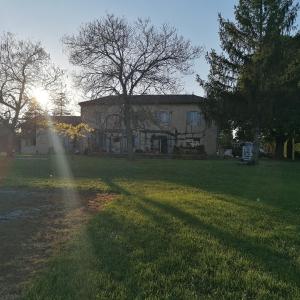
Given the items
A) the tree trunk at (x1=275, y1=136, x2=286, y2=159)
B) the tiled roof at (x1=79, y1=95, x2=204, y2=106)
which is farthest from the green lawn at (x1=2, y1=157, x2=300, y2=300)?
the tree trunk at (x1=275, y1=136, x2=286, y2=159)

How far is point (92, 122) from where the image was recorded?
5300 centimetres

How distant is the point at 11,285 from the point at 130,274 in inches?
47.5

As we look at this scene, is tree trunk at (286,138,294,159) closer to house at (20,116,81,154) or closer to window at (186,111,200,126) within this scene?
window at (186,111,200,126)

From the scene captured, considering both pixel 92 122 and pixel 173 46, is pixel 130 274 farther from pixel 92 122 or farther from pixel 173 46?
pixel 92 122

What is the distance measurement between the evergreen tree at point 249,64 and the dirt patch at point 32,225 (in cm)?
2380

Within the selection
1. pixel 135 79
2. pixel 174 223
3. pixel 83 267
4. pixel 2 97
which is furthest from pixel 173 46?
pixel 83 267

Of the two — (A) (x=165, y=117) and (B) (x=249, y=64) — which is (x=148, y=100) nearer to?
(A) (x=165, y=117)

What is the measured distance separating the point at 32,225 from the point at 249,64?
2950 centimetres

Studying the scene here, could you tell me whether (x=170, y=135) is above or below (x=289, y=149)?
above

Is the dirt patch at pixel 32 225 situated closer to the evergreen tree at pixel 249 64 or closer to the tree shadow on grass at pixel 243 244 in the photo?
the tree shadow on grass at pixel 243 244

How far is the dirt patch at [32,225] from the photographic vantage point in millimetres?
5430

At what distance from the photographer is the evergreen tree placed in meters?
34.1

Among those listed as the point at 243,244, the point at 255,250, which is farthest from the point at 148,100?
the point at 255,250

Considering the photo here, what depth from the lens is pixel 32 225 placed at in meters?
8.22
